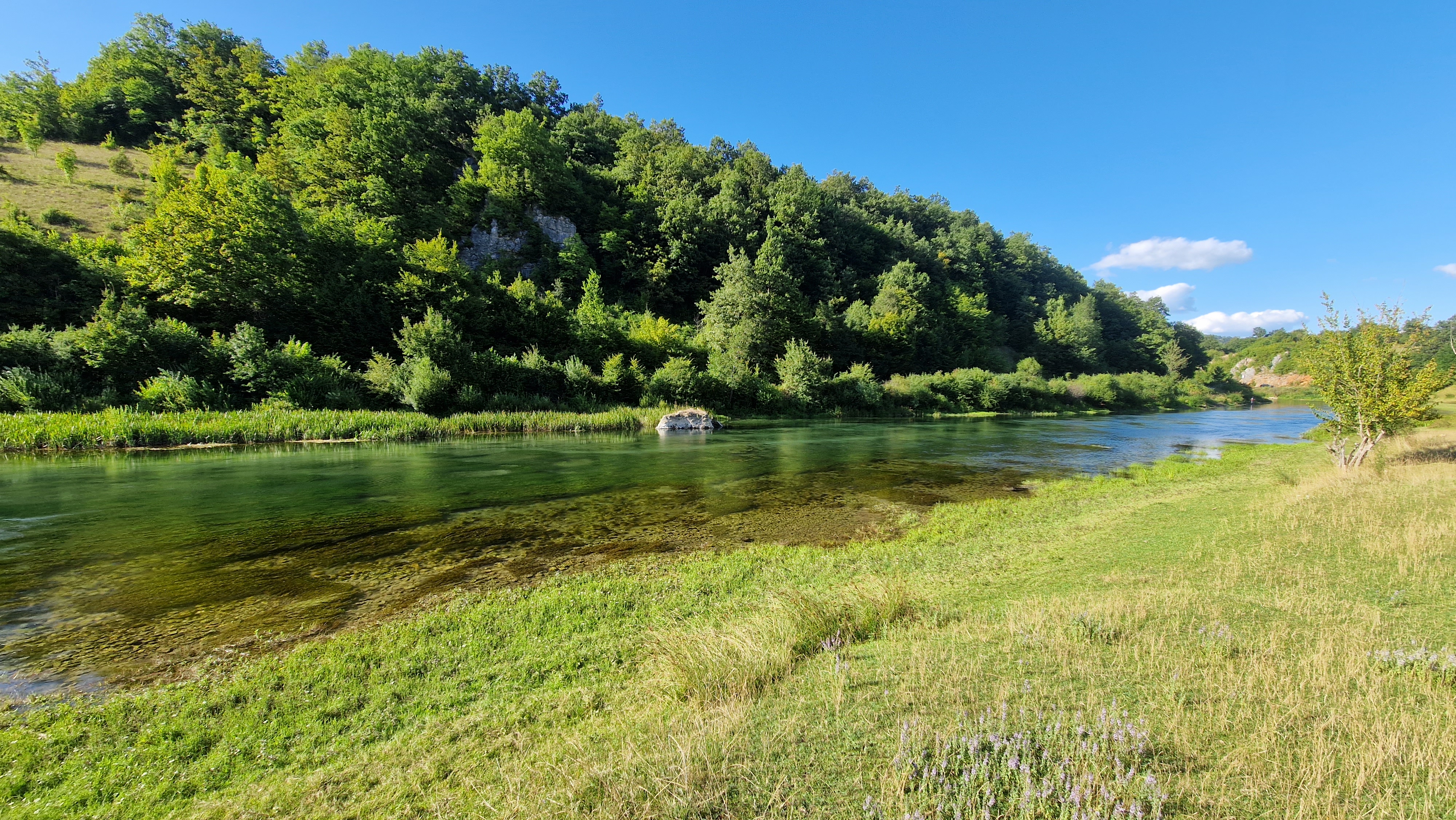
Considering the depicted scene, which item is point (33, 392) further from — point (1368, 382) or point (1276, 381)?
point (1276, 381)

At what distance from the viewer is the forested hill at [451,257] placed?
36531mm

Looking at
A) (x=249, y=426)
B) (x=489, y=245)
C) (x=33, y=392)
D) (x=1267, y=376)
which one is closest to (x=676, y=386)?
(x=249, y=426)

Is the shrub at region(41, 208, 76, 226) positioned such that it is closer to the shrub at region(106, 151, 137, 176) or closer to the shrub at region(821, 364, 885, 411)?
the shrub at region(106, 151, 137, 176)

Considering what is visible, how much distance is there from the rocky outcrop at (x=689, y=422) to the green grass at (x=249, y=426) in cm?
405

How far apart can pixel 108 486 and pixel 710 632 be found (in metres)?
20.7

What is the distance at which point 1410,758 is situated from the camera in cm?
293

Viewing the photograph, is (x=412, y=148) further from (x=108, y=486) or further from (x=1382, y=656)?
(x=1382, y=656)

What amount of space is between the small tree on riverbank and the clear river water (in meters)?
6.71

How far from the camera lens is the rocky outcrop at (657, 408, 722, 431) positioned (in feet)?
129

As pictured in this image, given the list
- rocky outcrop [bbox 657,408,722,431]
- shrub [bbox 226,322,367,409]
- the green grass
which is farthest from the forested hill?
rocky outcrop [bbox 657,408,722,431]

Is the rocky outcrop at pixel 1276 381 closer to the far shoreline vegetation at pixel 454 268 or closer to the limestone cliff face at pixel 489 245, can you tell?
the far shoreline vegetation at pixel 454 268

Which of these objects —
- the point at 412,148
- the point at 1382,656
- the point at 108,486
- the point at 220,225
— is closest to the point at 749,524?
the point at 1382,656

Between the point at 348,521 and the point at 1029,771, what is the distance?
47.3 ft

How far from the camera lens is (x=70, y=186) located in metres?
54.4
